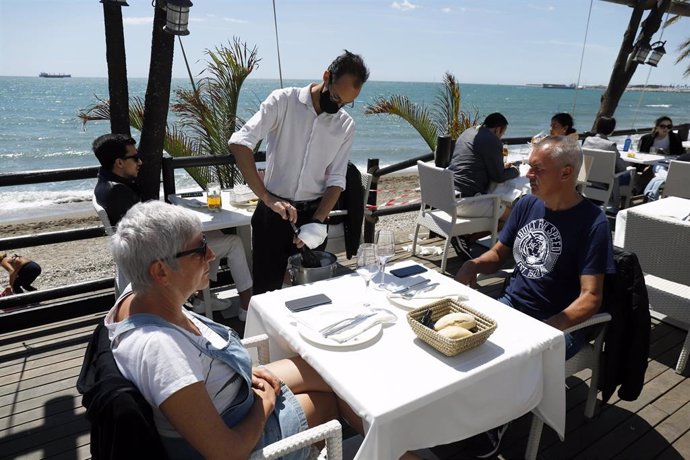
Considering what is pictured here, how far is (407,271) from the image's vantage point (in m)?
2.07

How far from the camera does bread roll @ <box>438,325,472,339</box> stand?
4.59 feet

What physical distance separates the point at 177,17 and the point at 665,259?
3.48 meters

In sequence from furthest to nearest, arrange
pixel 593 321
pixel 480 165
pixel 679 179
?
pixel 679 179
pixel 480 165
pixel 593 321

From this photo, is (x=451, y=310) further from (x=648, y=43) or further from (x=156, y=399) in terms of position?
(x=648, y=43)

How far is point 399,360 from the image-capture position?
1.40m

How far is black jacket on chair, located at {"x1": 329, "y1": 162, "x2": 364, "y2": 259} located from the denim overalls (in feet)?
5.99

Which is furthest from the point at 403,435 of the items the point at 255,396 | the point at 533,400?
the point at 533,400

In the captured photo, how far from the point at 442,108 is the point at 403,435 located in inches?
217

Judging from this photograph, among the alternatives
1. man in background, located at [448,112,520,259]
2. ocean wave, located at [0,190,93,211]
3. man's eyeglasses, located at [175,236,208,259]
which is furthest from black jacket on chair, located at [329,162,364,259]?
ocean wave, located at [0,190,93,211]

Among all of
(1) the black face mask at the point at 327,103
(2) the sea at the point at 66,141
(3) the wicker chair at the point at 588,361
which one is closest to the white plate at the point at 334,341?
(3) the wicker chair at the point at 588,361

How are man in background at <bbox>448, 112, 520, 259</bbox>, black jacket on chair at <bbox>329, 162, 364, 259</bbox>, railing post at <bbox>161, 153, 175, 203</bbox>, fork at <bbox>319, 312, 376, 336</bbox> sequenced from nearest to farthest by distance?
1. fork at <bbox>319, 312, 376, 336</bbox>
2. black jacket on chair at <bbox>329, 162, 364, 259</bbox>
3. railing post at <bbox>161, 153, 175, 203</bbox>
4. man in background at <bbox>448, 112, 520, 259</bbox>

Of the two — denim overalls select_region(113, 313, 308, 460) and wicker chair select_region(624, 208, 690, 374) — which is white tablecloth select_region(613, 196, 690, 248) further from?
denim overalls select_region(113, 313, 308, 460)

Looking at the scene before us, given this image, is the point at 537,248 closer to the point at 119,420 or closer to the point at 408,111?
the point at 119,420

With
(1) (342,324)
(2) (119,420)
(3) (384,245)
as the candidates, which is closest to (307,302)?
(1) (342,324)
